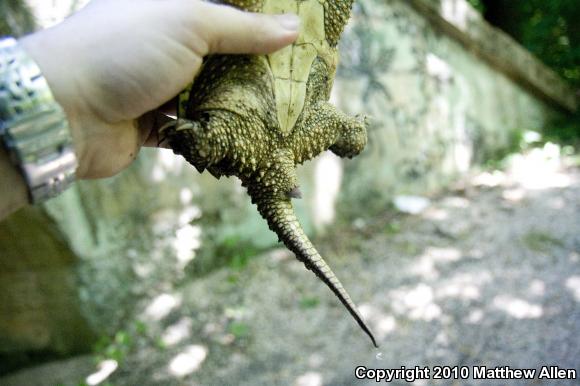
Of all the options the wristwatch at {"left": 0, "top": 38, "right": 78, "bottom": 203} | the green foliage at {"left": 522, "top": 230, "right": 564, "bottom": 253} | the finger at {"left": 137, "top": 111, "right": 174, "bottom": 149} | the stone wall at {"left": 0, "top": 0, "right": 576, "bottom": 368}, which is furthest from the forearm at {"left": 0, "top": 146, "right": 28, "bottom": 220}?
the green foliage at {"left": 522, "top": 230, "right": 564, "bottom": 253}

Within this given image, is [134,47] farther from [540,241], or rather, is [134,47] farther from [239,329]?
[540,241]

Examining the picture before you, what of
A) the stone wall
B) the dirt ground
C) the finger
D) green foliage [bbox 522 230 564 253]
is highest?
the finger

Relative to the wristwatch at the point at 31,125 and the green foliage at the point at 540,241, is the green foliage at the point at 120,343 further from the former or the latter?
the green foliage at the point at 540,241

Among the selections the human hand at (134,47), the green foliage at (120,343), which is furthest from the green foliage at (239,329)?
the human hand at (134,47)

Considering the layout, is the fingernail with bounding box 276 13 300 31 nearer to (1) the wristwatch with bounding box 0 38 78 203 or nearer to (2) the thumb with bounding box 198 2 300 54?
(2) the thumb with bounding box 198 2 300 54

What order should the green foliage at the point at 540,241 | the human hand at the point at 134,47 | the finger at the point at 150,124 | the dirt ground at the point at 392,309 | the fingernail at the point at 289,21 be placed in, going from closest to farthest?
the human hand at the point at 134,47 → the fingernail at the point at 289,21 → the finger at the point at 150,124 → the dirt ground at the point at 392,309 → the green foliage at the point at 540,241

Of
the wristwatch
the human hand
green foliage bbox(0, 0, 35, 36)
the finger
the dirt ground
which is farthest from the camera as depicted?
the dirt ground

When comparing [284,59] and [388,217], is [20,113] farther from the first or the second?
[388,217]
